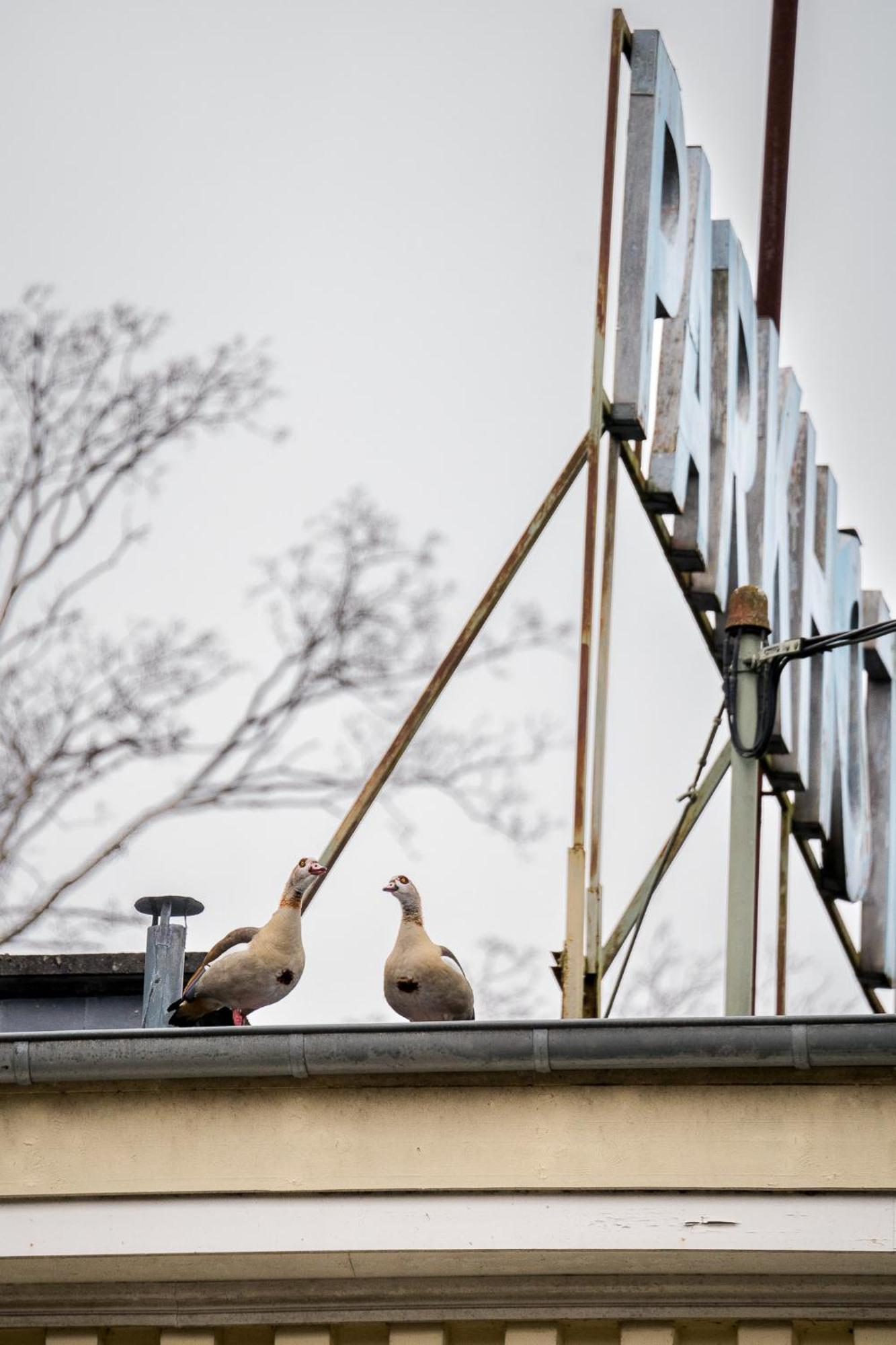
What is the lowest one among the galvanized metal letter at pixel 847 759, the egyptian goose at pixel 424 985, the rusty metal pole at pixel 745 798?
the egyptian goose at pixel 424 985

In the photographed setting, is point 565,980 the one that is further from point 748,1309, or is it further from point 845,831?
point 845,831

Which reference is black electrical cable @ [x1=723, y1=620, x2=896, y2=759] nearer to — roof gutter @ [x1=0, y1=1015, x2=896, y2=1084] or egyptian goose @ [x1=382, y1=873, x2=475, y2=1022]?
egyptian goose @ [x1=382, y1=873, x2=475, y2=1022]

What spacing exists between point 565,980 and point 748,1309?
7.58 feet

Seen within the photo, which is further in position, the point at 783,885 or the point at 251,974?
the point at 783,885

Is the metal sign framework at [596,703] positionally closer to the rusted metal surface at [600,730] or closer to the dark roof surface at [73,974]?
the rusted metal surface at [600,730]

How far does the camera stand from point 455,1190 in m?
5.89

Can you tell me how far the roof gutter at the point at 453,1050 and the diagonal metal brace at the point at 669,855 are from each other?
3.17m

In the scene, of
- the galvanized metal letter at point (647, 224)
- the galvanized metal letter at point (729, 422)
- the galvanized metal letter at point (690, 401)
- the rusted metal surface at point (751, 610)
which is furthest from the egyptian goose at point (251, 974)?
the galvanized metal letter at point (729, 422)

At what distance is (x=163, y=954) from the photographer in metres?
8.61

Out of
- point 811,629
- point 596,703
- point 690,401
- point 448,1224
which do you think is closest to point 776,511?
point 811,629

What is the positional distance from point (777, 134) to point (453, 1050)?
9208 millimetres

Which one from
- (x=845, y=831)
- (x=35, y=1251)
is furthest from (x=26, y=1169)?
(x=845, y=831)

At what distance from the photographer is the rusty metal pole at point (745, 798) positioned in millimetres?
7820

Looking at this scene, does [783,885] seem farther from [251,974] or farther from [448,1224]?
[448,1224]
